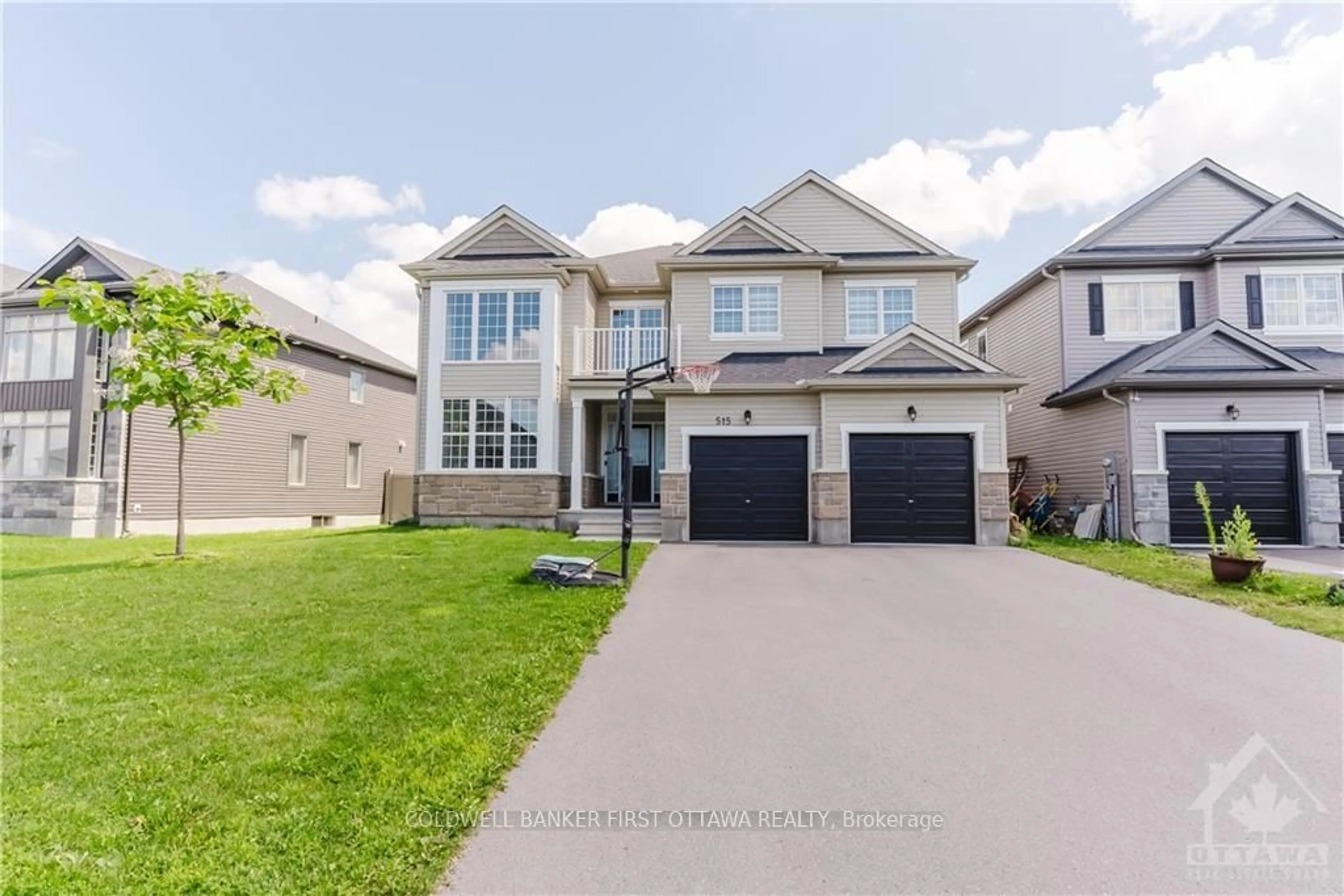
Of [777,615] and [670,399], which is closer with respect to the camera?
[777,615]

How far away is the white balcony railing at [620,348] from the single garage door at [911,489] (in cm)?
516

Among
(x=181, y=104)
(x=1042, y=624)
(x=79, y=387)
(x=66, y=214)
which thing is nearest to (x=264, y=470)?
(x=79, y=387)

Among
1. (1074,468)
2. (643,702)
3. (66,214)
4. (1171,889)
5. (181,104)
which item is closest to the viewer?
(1171,889)

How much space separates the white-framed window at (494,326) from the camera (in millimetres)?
15336

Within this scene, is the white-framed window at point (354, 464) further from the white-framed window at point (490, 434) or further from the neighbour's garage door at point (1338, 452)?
the neighbour's garage door at point (1338, 452)

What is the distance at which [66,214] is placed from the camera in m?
14.2

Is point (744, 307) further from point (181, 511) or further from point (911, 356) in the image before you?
point (181, 511)

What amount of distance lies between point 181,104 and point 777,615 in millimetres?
12810

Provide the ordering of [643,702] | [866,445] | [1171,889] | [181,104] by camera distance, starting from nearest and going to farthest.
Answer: [1171,889]
[643,702]
[181,104]
[866,445]

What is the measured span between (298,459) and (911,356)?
695 inches

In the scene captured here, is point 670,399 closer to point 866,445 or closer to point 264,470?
point 866,445

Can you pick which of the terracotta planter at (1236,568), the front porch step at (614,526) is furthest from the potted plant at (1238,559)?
the front porch step at (614,526)
